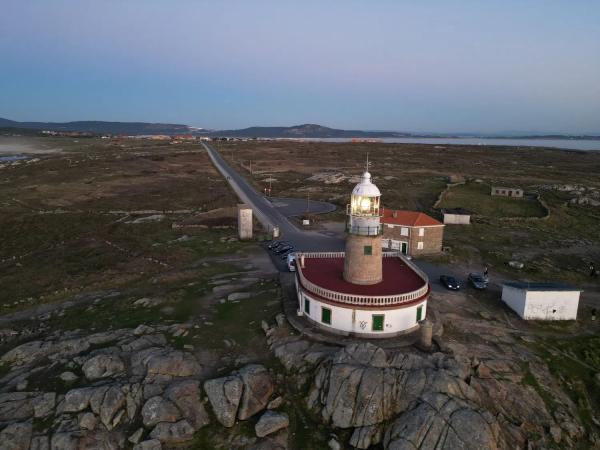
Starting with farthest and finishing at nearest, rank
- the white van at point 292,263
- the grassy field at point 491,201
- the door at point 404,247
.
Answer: the grassy field at point 491,201 < the door at point 404,247 < the white van at point 292,263

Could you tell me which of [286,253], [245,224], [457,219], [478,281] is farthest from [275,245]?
[457,219]

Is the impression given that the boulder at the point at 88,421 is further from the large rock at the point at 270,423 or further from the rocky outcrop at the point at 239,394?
the large rock at the point at 270,423

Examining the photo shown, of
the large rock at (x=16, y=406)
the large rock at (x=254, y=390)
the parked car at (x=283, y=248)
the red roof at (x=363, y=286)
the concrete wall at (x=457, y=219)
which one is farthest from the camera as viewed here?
the concrete wall at (x=457, y=219)

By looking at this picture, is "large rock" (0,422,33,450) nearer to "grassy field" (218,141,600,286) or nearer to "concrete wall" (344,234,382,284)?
"concrete wall" (344,234,382,284)

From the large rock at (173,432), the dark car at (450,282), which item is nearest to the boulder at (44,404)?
the large rock at (173,432)

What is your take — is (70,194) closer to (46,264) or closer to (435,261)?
(46,264)

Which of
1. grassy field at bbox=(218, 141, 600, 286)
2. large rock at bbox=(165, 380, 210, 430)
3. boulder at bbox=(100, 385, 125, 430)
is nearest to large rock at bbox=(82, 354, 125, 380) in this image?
boulder at bbox=(100, 385, 125, 430)

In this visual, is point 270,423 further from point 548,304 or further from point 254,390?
point 548,304
